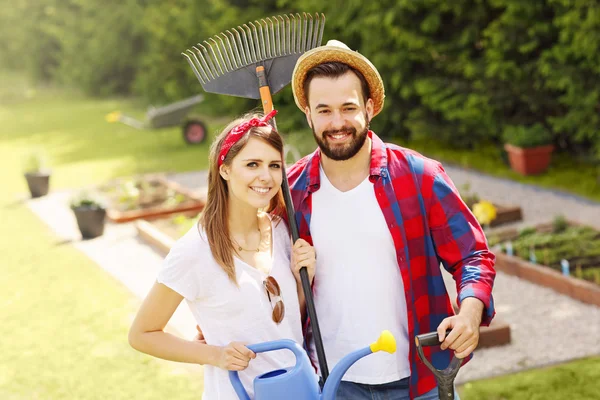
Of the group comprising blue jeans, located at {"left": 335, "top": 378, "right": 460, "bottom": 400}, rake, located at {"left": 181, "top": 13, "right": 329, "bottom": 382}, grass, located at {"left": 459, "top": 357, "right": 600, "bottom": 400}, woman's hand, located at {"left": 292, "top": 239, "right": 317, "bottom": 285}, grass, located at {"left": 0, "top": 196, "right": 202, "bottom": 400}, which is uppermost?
rake, located at {"left": 181, "top": 13, "right": 329, "bottom": 382}

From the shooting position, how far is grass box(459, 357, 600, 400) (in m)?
4.62

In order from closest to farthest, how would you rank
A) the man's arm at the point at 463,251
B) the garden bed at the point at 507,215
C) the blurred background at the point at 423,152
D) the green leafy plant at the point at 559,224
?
the man's arm at the point at 463,251 → the blurred background at the point at 423,152 → the green leafy plant at the point at 559,224 → the garden bed at the point at 507,215

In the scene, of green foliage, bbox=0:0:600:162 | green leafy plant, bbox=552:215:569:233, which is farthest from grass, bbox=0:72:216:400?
green leafy plant, bbox=552:215:569:233

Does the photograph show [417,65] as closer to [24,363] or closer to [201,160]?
[201,160]

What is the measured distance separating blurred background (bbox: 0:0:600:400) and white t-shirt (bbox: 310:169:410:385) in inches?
87.0

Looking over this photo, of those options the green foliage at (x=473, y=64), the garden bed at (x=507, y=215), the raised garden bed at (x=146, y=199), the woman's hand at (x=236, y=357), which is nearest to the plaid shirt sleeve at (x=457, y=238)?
the woman's hand at (x=236, y=357)

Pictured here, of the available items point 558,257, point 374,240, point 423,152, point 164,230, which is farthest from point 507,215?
point 374,240

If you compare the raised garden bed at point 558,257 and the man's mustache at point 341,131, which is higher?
the man's mustache at point 341,131

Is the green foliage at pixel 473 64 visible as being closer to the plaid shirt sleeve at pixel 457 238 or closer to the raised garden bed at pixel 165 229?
the raised garden bed at pixel 165 229

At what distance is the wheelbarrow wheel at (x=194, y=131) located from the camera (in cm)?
1628

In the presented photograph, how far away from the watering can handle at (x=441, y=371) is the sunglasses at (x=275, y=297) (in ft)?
1.44

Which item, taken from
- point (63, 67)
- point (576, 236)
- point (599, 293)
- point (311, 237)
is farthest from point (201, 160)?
point (63, 67)

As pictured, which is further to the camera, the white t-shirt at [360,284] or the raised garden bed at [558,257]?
the raised garden bed at [558,257]

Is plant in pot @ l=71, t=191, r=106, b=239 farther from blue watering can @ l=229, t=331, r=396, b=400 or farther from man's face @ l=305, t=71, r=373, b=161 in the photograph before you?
blue watering can @ l=229, t=331, r=396, b=400
